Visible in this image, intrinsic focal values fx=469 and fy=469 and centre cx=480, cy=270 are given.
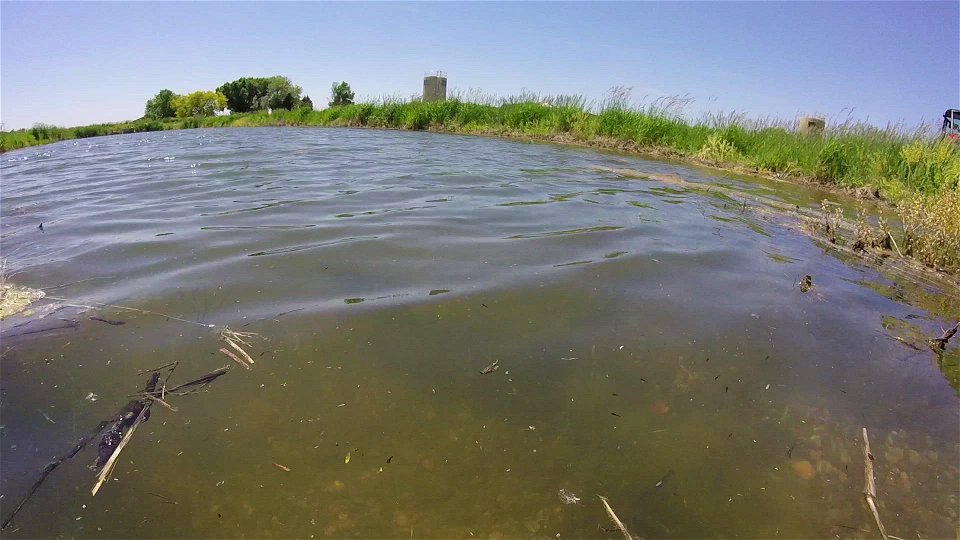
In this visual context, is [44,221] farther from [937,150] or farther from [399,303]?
[937,150]

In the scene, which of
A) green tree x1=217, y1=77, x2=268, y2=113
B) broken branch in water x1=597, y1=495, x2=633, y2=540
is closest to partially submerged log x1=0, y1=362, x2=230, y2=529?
broken branch in water x1=597, y1=495, x2=633, y2=540

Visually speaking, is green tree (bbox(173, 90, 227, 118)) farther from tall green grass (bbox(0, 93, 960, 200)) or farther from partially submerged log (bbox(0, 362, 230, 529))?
partially submerged log (bbox(0, 362, 230, 529))

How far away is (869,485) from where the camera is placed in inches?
62.9

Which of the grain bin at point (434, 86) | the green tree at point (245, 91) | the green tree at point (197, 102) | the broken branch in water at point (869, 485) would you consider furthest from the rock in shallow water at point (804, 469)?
the green tree at point (197, 102)

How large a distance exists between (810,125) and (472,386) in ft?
42.0

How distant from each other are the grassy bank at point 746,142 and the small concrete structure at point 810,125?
43 centimetres

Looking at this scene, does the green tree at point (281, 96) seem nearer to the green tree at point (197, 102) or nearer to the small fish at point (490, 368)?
the green tree at point (197, 102)

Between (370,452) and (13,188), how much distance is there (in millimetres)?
9005

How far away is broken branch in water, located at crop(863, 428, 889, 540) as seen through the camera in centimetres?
147

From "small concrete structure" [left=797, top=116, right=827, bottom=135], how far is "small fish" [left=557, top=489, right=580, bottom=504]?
12169 mm

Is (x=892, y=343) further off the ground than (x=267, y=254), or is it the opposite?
(x=267, y=254)

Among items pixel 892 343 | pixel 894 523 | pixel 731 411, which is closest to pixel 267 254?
pixel 731 411

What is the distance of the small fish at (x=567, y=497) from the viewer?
1508mm

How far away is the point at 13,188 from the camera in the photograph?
285 inches
